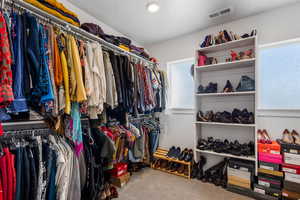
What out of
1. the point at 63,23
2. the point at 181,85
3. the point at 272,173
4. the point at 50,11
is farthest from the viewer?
the point at 181,85

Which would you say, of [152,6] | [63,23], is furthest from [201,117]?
[63,23]

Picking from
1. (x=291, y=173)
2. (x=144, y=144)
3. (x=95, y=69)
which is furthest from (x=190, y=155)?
(x=95, y=69)

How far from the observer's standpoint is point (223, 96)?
2.33m

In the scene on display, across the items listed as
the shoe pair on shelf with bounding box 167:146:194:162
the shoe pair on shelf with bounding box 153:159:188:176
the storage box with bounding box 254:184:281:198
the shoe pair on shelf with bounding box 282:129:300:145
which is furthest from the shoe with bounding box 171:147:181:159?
the shoe pair on shelf with bounding box 282:129:300:145

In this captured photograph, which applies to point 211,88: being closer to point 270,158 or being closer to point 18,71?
point 270,158

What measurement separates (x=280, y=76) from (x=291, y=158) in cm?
109

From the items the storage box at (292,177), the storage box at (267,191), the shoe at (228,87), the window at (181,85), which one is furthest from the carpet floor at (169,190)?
the shoe at (228,87)

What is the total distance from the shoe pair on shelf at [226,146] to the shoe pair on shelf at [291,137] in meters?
0.37

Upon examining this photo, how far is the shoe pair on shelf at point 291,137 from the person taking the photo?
1.75m

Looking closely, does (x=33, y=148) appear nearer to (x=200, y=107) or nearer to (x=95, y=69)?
(x=95, y=69)

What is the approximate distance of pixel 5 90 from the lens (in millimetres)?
803

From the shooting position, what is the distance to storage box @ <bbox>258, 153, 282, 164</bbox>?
1659 mm

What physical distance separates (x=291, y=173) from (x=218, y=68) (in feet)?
5.20

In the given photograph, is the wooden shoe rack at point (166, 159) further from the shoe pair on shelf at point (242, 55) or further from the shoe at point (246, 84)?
the shoe pair on shelf at point (242, 55)
